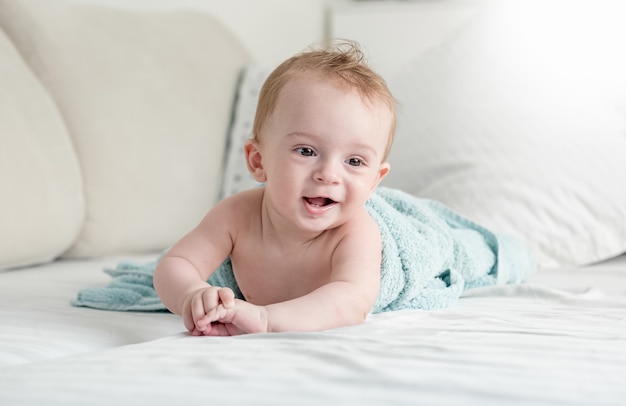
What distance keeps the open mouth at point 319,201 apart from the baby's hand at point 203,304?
181 millimetres

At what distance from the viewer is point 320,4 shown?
3141mm

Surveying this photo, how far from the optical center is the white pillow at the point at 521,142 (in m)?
1.70

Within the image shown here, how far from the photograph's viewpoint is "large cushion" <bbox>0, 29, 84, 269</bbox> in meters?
1.49

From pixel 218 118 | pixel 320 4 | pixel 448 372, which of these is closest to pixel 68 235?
pixel 218 118

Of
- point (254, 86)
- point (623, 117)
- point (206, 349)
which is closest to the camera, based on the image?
point (206, 349)

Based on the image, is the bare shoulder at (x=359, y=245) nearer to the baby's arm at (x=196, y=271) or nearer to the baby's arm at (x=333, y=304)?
the baby's arm at (x=333, y=304)

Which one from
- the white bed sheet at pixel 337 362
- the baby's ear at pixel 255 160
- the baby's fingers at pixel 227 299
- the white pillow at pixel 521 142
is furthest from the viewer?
the white pillow at pixel 521 142

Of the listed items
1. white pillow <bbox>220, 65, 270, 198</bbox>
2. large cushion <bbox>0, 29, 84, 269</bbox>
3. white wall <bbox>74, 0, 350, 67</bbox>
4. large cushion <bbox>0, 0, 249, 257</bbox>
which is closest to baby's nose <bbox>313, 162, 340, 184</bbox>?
large cushion <bbox>0, 29, 84, 269</bbox>

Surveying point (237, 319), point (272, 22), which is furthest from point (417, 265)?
point (272, 22)

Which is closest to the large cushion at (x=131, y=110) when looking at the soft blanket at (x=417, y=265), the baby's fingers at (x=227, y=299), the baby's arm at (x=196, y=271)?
the soft blanket at (x=417, y=265)

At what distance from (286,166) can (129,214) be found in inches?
32.7

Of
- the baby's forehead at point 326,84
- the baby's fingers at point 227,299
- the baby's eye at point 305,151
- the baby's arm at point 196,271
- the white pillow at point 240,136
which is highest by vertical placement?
the white pillow at point 240,136

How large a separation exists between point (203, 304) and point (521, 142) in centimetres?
100

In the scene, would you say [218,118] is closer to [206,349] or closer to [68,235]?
[68,235]
